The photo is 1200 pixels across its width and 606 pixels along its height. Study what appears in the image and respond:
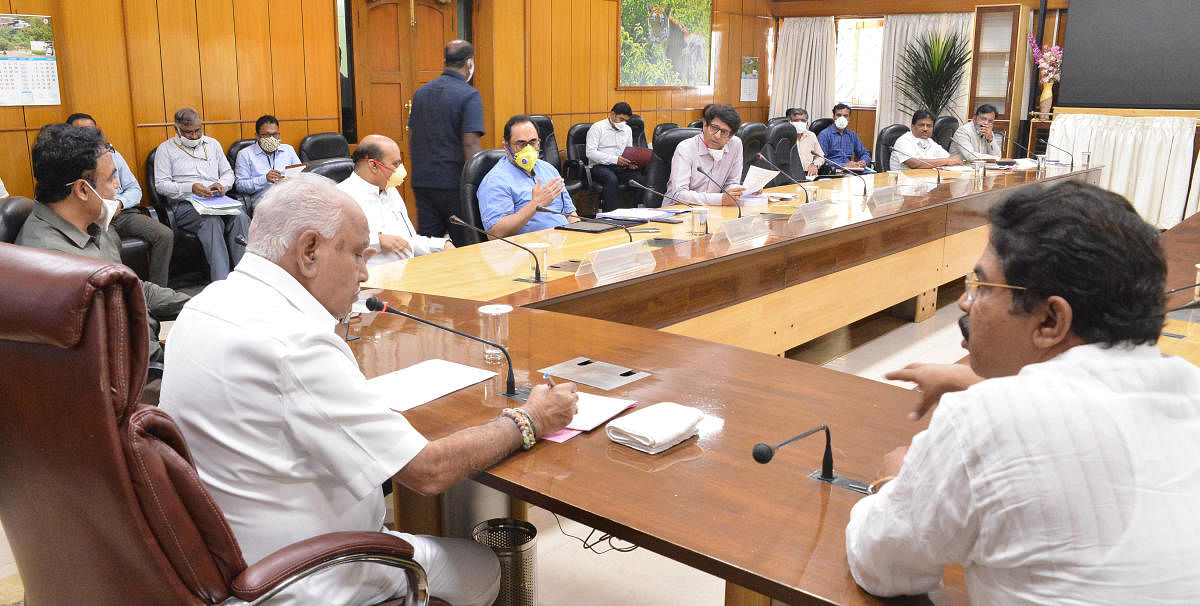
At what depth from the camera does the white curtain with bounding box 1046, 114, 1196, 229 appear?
26.9 feet

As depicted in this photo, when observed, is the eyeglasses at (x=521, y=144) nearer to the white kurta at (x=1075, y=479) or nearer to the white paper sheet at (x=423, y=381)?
the white paper sheet at (x=423, y=381)

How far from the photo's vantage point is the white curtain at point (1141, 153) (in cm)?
820

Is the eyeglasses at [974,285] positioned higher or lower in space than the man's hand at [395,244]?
higher

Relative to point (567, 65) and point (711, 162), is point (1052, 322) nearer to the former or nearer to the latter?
point (711, 162)

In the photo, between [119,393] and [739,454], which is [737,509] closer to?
[739,454]

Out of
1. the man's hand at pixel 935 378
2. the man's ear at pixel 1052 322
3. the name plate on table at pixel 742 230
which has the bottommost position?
the name plate on table at pixel 742 230

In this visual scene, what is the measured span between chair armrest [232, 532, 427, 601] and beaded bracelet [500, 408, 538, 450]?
0.97ft

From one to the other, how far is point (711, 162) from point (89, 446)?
4494mm


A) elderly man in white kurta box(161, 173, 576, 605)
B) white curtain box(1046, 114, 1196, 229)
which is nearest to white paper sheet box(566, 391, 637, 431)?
elderly man in white kurta box(161, 173, 576, 605)

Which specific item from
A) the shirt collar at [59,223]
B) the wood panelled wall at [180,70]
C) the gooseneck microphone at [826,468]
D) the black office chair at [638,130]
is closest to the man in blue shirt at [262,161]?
the wood panelled wall at [180,70]

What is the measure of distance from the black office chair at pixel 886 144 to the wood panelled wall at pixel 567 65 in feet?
10.3

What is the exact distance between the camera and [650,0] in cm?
979

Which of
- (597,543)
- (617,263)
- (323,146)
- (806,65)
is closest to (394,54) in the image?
(323,146)

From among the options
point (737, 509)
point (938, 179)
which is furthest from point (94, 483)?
point (938, 179)
